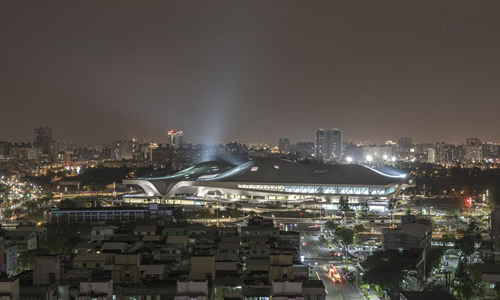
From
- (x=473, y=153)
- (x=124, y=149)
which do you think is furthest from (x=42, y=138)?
(x=473, y=153)

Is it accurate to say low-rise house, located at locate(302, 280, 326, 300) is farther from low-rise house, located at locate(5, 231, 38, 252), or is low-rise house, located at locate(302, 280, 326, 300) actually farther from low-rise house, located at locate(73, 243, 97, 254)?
low-rise house, located at locate(5, 231, 38, 252)

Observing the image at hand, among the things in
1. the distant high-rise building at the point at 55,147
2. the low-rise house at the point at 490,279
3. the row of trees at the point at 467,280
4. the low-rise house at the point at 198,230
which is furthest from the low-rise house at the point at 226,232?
the distant high-rise building at the point at 55,147

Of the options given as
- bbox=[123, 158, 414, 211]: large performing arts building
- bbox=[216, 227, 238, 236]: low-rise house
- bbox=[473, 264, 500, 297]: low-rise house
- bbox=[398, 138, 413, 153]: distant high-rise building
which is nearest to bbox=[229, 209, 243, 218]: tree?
bbox=[123, 158, 414, 211]: large performing arts building

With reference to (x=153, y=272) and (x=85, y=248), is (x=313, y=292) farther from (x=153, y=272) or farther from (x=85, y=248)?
(x=85, y=248)

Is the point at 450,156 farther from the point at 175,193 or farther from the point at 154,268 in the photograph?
the point at 154,268

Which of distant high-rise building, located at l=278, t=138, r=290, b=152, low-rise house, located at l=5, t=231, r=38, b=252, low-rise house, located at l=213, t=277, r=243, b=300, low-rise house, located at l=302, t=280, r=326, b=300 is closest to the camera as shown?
low-rise house, located at l=302, t=280, r=326, b=300

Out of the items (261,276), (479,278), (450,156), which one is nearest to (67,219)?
(261,276)
